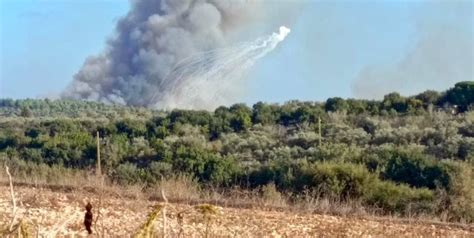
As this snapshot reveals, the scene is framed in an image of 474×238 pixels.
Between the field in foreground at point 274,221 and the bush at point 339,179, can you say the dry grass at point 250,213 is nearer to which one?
the field in foreground at point 274,221

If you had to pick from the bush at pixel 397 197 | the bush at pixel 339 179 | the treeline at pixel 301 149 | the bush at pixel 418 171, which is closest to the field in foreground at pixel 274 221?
the bush at pixel 397 197

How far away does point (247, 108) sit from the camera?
1298 inches

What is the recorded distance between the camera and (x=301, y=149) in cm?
2431

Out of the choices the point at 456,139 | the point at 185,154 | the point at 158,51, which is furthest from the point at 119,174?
the point at 158,51

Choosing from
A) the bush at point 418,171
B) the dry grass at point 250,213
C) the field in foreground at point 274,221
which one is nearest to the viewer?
the dry grass at point 250,213

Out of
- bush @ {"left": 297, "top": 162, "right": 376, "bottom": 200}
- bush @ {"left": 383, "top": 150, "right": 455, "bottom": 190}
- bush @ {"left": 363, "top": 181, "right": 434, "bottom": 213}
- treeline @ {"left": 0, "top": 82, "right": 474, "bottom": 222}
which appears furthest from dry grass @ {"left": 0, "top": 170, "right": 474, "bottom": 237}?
bush @ {"left": 383, "top": 150, "right": 455, "bottom": 190}

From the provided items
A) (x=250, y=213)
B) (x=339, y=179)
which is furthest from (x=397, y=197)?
(x=250, y=213)

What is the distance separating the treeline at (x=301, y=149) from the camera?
17.0m

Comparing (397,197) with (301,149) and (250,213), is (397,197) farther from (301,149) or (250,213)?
(301,149)

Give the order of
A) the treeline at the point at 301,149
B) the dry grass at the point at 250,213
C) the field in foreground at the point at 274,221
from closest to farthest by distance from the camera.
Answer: the dry grass at the point at 250,213 < the field in foreground at the point at 274,221 < the treeline at the point at 301,149

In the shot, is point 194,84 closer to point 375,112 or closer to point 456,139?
point 375,112

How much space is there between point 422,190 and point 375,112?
51.6 ft

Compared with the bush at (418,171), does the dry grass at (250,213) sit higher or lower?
lower

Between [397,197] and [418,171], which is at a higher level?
[418,171]
